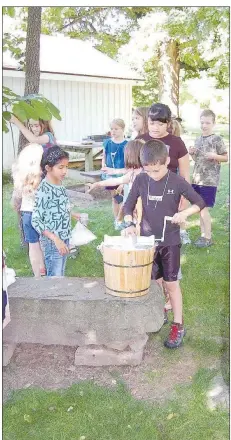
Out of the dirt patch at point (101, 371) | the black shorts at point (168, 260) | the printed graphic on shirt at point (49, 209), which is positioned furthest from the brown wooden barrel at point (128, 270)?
the printed graphic on shirt at point (49, 209)

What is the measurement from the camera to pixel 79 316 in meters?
3.57

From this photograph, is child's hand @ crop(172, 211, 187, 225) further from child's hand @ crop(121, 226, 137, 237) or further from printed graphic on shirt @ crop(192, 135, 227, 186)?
printed graphic on shirt @ crop(192, 135, 227, 186)

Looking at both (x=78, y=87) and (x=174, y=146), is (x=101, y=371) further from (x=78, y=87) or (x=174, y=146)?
(x=78, y=87)

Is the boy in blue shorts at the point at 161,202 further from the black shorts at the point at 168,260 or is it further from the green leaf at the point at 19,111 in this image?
the green leaf at the point at 19,111

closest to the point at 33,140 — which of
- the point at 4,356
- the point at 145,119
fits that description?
the point at 145,119

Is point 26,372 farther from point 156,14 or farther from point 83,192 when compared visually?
point 156,14

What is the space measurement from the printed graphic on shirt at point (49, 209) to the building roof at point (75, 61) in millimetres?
9328

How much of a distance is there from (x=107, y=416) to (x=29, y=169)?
231cm

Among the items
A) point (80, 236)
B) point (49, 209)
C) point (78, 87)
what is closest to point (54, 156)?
point (49, 209)

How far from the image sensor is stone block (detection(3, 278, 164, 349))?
11.5 ft

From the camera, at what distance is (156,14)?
14836 millimetres

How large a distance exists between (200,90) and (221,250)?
778 inches

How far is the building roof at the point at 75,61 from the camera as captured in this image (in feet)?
44.7

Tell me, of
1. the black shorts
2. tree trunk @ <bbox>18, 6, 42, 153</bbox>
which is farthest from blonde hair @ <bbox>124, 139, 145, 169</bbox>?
tree trunk @ <bbox>18, 6, 42, 153</bbox>
